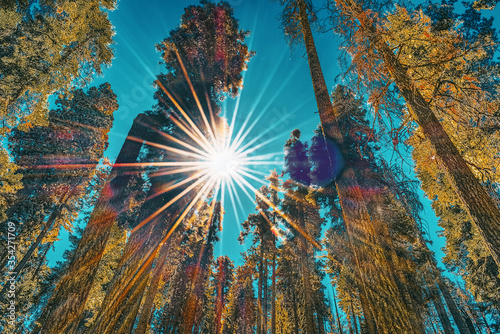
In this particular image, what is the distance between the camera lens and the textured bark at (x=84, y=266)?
Answer: 15.7 feet

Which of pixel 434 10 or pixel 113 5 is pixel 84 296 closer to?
pixel 113 5

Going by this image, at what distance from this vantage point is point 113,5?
809cm

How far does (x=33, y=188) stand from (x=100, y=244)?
31.7ft

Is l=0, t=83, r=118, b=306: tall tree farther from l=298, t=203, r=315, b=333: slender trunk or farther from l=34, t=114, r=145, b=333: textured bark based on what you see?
l=298, t=203, r=315, b=333: slender trunk

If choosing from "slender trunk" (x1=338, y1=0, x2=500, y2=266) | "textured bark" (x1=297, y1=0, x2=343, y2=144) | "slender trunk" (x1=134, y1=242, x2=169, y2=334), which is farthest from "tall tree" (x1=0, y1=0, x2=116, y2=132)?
"slender trunk" (x1=134, y1=242, x2=169, y2=334)

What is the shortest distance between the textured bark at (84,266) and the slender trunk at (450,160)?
834 cm

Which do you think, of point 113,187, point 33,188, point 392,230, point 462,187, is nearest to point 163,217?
point 113,187

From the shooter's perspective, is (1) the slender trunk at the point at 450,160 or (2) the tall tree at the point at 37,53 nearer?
(1) the slender trunk at the point at 450,160

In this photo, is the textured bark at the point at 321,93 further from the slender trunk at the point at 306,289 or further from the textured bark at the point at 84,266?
the slender trunk at the point at 306,289

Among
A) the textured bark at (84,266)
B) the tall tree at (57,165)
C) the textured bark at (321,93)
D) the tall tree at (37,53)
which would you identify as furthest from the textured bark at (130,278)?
the textured bark at (321,93)

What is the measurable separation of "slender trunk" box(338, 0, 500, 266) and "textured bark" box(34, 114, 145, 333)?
834cm

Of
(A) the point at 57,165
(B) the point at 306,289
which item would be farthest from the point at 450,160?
(A) the point at 57,165

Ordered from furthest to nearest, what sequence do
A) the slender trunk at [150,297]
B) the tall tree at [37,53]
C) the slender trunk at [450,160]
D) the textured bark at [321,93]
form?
1. the slender trunk at [150,297]
2. the tall tree at [37,53]
3. the textured bark at [321,93]
4. the slender trunk at [450,160]

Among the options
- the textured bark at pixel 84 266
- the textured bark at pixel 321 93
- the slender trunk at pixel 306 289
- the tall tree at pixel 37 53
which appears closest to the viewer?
the textured bark at pixel 321 93
